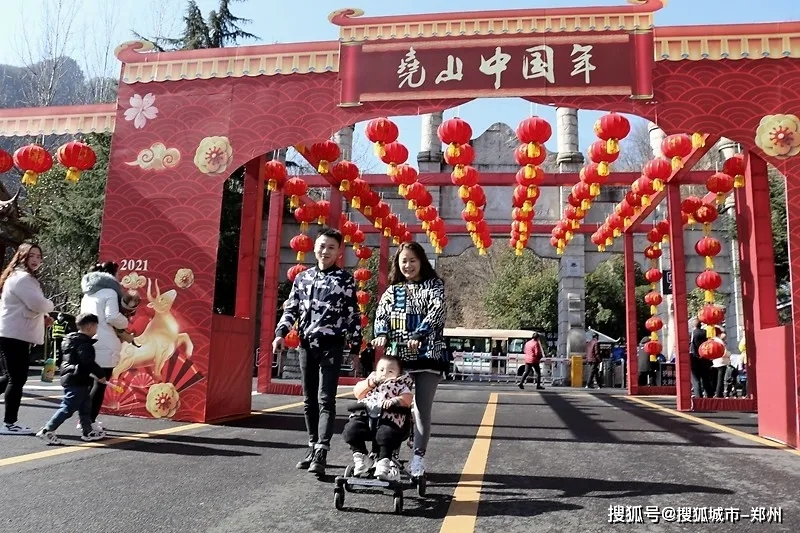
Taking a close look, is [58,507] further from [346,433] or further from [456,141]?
[456,141]

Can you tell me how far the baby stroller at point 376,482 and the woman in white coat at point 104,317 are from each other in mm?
2861

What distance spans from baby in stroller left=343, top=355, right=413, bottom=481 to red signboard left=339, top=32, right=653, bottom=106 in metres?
4.18

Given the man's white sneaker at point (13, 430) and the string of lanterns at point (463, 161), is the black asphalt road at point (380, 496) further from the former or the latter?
the string of lanterns at point (463, 161)

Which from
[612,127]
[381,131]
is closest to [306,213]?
[381,131]

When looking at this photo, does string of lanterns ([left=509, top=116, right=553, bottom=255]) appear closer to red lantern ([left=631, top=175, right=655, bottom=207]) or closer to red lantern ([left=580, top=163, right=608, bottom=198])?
red lantern ([left=580, top=163, right=608, bottom=198])

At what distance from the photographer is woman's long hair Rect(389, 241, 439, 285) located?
3945 millimetres

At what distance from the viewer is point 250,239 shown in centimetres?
788

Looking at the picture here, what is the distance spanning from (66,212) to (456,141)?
13179 mm

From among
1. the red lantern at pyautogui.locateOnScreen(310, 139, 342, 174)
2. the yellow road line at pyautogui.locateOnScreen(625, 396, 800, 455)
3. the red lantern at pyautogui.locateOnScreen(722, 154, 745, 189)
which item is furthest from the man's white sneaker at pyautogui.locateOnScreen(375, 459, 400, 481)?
the red lantern at pyautogui.locateOnScreen(722, 154, 745, 189)

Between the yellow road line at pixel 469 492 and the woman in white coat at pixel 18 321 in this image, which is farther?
the woman in white coat at pixel 18 321

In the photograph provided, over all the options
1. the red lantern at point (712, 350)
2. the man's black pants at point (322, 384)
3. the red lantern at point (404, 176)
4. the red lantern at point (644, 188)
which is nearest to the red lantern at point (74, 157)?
the red lantern at point (404, 176)

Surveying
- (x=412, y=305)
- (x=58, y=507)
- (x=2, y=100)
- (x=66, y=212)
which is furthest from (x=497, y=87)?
(x=2, y=100)

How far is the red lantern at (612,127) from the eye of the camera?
292 inches

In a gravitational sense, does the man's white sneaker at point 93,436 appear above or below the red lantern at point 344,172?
below
